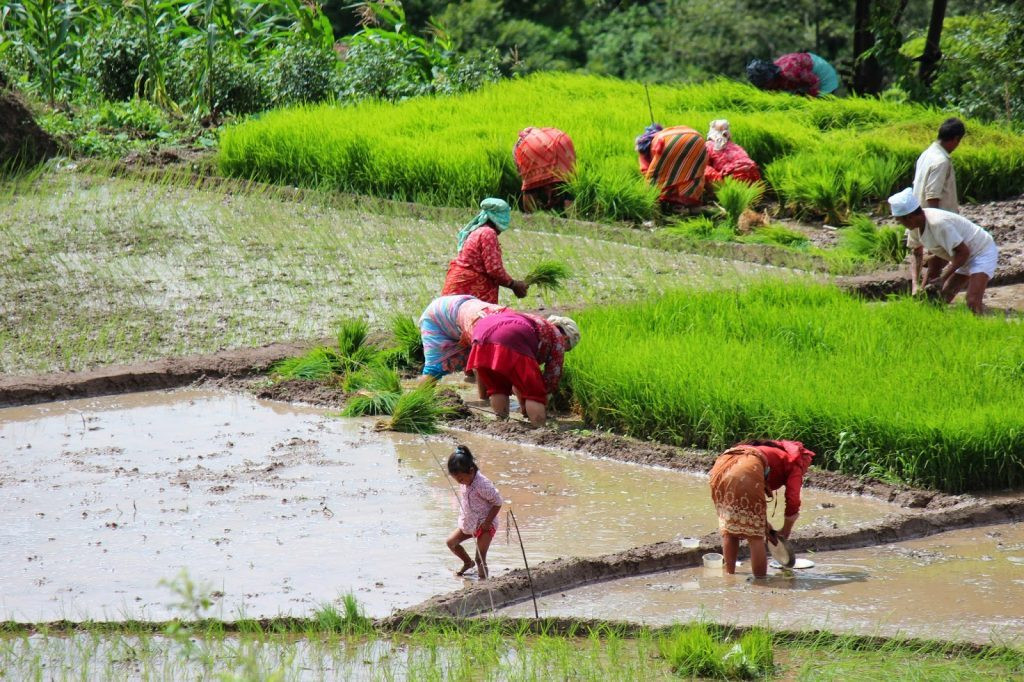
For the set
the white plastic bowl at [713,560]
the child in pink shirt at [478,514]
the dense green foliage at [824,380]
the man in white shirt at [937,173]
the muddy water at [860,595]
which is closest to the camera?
the muddy water at [860,595]

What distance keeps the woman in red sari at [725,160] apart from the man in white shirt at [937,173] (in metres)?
3.24

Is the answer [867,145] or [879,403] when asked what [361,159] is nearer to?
[867,145]

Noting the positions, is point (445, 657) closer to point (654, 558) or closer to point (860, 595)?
point (654, 558)

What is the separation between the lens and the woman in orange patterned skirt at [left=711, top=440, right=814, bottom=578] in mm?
4848

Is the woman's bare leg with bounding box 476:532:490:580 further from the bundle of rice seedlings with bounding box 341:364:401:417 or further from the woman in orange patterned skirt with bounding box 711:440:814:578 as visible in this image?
the bundle of rice seedlings with bounding box 341:364:401:417

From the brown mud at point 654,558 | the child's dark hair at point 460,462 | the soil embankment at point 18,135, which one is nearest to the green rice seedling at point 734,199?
the brown mud at point 654,558

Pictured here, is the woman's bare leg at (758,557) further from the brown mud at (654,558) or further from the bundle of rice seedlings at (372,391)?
the bundle of rice seedlings at (372,391)

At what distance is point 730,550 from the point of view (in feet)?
16.4

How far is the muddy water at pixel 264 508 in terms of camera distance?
4855 mm

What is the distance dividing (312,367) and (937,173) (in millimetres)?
4155

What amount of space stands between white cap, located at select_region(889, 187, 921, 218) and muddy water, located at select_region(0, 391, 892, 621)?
2.65m

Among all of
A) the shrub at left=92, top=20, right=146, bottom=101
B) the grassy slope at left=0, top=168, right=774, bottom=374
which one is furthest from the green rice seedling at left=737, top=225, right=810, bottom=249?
the shrub at left=92, top=20, right=146, bottom=101

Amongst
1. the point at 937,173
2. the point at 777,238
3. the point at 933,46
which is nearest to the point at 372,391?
the point at 937,173

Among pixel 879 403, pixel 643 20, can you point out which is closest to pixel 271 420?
pixel 879 403
